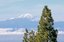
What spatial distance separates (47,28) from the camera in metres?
34.3

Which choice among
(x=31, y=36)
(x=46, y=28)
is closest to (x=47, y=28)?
(x=46, y=28)

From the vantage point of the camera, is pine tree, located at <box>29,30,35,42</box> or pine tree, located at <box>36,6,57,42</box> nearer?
pine tree, located at <box>36,6,57,42</box>

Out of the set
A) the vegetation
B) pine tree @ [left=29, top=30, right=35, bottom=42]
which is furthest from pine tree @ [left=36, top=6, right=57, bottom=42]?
pine tree @ [left=29, top=30, right=35, bottom=42]

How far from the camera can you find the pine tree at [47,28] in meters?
34.2

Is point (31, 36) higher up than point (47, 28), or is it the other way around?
point (47, 28)

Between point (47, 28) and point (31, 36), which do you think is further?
point (31, 36)

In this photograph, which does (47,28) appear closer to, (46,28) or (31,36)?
(46,28)

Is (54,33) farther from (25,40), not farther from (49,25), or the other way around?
(25,40)

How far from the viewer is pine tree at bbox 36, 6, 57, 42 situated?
34219mm

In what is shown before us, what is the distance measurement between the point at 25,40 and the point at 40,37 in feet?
12.3

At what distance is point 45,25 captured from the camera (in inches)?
1357

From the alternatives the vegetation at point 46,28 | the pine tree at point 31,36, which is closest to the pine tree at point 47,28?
the vegetation at point 46,28

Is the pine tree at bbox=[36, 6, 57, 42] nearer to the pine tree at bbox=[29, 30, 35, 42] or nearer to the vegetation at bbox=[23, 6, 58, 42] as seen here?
the vegetation at bbox=[23, 6, 58, 42]

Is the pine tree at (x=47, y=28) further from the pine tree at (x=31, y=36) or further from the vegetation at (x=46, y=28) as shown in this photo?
the pine tree at (x=31, y=36)
